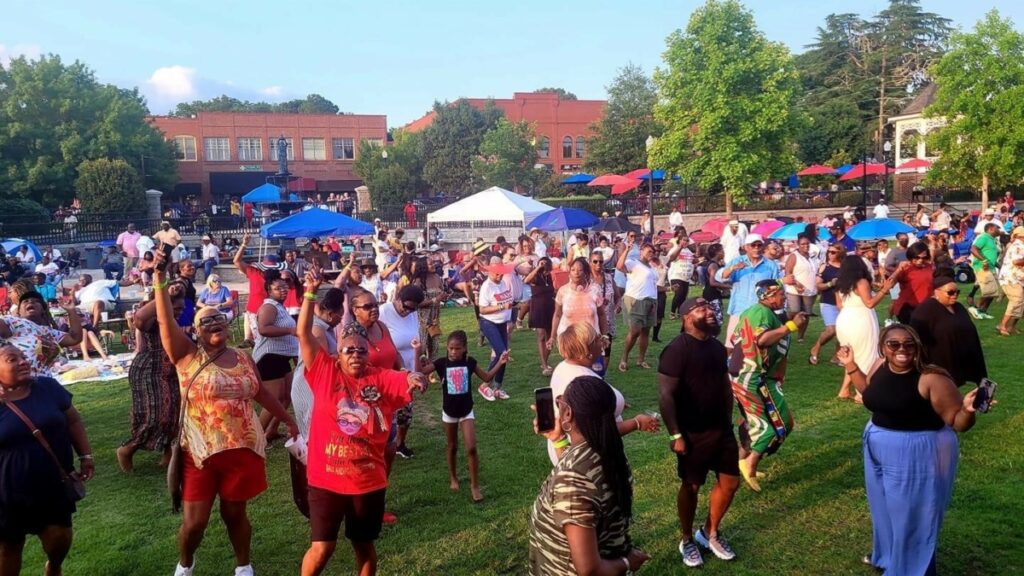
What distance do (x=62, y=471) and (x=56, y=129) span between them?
4535 centimetres

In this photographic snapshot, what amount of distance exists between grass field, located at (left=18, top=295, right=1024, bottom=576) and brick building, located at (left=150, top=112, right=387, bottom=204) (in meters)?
52.9

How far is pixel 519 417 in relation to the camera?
8398 millimetres

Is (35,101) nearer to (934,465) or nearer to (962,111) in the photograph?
(962,111)

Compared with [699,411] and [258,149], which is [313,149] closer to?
[258,149]

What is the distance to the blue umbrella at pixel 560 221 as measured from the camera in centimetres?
1978

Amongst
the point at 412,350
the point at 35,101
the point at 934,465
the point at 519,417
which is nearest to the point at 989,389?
the point at 934,465

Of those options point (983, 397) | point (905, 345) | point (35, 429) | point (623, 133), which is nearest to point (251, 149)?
point (623, 133)

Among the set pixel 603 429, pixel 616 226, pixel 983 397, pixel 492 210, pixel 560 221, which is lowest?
pixel 983 397

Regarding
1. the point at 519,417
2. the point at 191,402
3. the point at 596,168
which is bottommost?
the point at 519,417

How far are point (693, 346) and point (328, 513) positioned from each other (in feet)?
7.69

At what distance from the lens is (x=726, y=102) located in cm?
3350

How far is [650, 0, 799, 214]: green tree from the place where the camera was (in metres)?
33.4

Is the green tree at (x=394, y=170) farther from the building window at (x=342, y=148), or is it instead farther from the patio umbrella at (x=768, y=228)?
the patio umbrella at (x=768, y=228)

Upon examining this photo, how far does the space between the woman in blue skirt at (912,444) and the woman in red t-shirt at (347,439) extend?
8.15 ft
